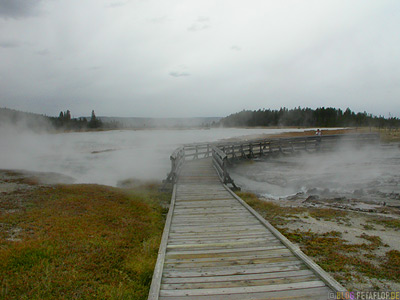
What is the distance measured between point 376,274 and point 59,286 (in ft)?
19.8

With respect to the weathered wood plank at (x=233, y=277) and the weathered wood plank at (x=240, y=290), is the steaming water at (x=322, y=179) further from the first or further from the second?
the weathered wood plank at (x=240, y=290)

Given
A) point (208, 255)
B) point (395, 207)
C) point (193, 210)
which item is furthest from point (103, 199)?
point (395, 207)

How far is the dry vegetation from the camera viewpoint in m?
5.14

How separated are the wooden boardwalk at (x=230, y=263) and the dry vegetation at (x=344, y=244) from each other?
100 centimetres

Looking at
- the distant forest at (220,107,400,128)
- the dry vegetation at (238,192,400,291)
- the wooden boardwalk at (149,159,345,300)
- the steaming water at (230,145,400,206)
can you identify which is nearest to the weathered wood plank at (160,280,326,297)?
the wooden boardwalk at (149,159,345,300)

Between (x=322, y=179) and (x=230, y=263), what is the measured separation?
47.5 feet

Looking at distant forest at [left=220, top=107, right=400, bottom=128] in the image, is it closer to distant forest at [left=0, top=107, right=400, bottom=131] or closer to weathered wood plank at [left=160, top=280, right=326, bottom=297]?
distant forest at [left=0, top=107, right=400, bottom=131]

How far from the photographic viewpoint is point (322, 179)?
17438mm

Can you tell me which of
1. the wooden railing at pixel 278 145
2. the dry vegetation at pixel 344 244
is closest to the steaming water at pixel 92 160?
the wooden railing at pixel 278 145

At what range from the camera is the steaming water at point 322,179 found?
44.9ft

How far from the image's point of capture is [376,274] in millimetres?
5242

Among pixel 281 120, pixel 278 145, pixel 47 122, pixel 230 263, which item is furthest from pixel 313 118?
pixel 230 263

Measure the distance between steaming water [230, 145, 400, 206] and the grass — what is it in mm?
7960

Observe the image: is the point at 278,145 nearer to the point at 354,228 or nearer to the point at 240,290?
the point at 354,228
